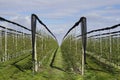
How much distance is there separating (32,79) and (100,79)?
2.43 metres

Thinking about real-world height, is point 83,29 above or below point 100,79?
above

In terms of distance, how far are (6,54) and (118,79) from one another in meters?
12.1

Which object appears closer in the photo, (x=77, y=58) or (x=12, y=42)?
(x=77, y=58)

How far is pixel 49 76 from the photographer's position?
1305 centimetres

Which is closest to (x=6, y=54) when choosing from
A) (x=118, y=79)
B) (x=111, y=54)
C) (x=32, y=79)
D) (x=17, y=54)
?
(x=17, y=54)

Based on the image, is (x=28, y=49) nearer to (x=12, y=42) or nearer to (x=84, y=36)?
(x=12, y=42)

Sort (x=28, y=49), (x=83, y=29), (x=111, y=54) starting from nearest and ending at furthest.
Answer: (x=83, y=29) → (x=111, y=54) → (x=28, y=49)

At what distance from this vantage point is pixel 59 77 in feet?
41.8

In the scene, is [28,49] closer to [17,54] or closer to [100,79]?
[17,54]

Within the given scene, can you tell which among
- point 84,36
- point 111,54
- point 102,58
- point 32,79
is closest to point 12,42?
point 102,58

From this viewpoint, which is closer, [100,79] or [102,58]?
[100,79]

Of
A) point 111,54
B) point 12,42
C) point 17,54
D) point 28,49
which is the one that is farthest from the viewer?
point 28,49

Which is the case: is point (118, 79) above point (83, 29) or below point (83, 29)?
below

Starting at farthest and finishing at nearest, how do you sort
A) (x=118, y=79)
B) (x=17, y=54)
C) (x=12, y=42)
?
(x=17, y=54) < (x=12, y=42) < (x=118, y=79)
